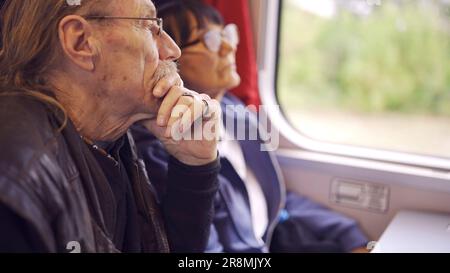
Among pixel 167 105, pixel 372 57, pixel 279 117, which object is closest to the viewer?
pixel 167 105

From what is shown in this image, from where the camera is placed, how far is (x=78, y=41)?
0.74 m

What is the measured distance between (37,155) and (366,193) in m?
1.09

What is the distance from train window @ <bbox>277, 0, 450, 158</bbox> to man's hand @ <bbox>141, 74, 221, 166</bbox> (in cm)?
80

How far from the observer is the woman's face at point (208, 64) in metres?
1.01

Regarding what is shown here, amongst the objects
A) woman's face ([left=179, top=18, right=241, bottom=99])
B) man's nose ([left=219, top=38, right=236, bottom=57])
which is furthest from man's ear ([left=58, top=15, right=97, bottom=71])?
man's nose ([left=219, top=38, right=236, bottom=57])

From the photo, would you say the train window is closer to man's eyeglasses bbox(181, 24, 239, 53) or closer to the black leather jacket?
man's eyeglasses bbox(181, 24, 239, 53)

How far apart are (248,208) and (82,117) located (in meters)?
0.63

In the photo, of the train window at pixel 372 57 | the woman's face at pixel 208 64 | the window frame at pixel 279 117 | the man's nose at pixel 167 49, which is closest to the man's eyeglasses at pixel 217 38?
the woman's face at pixel 208 64

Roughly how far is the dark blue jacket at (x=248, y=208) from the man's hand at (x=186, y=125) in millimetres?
48

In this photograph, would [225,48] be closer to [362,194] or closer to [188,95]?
[188,95]

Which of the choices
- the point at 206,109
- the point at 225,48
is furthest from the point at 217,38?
the point at 206,109
